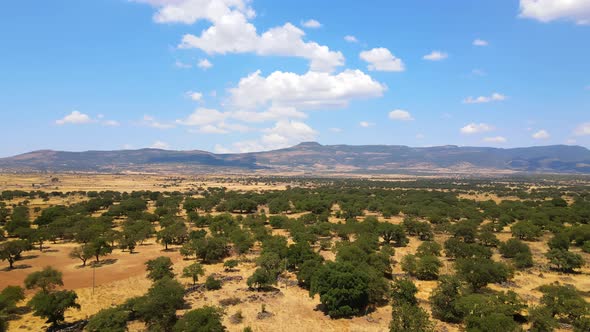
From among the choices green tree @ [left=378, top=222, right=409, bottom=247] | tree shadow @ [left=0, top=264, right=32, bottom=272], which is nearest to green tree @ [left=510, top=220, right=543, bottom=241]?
green tree @ [left=378, top=222, right=409, bottom=247]

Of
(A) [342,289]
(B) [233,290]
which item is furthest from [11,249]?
(A) [342,289]

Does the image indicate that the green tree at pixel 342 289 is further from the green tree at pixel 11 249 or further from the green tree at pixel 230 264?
the green tree at pixel 11 249

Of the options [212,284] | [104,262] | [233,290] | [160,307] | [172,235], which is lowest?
[104,262]

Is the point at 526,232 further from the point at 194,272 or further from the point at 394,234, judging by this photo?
the point at 194,272

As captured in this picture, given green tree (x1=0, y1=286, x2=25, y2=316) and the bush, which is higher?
green tree (x1=0, y1=286, x2=25, y2=316)

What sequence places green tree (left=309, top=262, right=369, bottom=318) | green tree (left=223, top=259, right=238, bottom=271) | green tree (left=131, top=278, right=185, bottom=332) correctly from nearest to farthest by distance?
1. green tree (left=131, top=278, right=185, bottom=332)
2. green tree (left=309, top=262, right=369, bottom=318)
3. green tree (left=223, top=259, right=238, bottom=271)

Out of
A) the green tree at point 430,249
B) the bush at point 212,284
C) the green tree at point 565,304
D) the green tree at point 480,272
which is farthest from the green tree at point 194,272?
the green tree at point 565,304

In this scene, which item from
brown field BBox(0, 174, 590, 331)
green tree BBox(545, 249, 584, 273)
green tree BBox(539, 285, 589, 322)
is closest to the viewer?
green tree BBox(539, 285, 589, 322)

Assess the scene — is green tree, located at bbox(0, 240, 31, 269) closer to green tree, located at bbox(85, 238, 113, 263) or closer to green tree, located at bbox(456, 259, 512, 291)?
green tree, located at bbox(85, 238, 113, 263)

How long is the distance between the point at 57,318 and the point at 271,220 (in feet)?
174

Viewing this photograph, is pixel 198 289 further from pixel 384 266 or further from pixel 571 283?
pixel 571 283

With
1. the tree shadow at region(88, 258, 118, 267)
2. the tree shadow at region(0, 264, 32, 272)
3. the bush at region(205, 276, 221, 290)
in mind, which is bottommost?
the tree shadow at region(88, 258, 118, 267)

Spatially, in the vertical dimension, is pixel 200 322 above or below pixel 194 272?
above

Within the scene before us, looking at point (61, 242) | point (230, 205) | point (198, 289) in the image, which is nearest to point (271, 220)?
point (230, 205)
